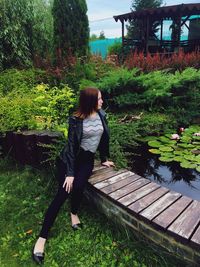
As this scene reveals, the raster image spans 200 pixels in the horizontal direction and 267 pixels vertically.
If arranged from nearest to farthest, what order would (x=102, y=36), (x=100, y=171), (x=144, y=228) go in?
(x=144, y=228)
(x=100, y=171)
(x=102, y=36)

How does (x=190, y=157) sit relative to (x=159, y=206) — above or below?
below

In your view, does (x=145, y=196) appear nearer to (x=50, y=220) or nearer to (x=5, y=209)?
(x=50, y=220)

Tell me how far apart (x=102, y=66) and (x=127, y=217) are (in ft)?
12.6

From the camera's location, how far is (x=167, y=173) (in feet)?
11.8

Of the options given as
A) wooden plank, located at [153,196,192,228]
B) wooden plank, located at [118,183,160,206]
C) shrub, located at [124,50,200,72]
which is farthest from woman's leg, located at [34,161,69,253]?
shrub, located at [124,50,200,72]

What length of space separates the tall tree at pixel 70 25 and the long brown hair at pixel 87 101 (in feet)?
13.6

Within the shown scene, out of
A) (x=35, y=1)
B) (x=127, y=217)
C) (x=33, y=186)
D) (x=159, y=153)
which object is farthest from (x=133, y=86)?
(x=35, y=1)

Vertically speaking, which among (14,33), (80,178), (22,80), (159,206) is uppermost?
(14,33)

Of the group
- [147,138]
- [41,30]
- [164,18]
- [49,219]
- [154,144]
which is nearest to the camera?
[49,219]

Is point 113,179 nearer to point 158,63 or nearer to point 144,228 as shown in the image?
point 144,228

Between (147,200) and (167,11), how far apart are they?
514 inches

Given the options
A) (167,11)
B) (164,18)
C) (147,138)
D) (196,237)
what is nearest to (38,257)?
(196,237)

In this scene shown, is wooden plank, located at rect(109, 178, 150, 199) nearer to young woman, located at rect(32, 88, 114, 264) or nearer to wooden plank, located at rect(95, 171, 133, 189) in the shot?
wooden plank, located at rect(95, 171, 133, 189)

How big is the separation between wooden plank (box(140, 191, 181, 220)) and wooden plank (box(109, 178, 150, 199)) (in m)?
0.28
